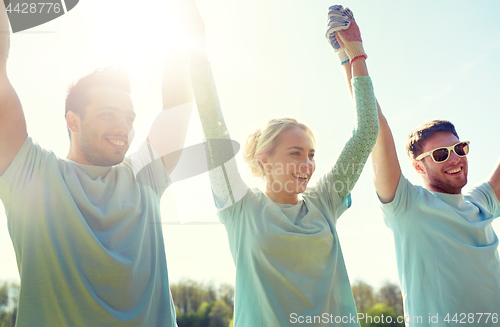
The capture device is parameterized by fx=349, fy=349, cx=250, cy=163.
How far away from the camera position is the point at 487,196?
356 cm

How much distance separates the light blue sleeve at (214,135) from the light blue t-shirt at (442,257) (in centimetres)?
152

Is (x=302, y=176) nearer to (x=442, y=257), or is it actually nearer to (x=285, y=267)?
(x=285, y=267)

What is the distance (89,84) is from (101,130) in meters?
0.41

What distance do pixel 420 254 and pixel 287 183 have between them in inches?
50.3

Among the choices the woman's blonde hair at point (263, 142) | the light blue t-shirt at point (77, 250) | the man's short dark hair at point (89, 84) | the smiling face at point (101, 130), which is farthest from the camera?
the woman's blonde hair at point (263, 142)

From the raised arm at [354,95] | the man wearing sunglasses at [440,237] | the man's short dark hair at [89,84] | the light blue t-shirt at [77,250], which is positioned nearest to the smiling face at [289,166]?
the raised arm at [354,95]

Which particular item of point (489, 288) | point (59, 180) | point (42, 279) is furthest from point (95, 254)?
point (489, 288)

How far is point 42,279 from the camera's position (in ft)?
5.92

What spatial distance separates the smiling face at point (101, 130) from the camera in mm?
2277

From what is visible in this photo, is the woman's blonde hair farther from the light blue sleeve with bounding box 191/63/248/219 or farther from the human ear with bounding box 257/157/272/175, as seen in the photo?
the light blue sleeve with bounding box 191/63/248/219

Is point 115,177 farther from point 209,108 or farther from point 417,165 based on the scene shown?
point 417,165

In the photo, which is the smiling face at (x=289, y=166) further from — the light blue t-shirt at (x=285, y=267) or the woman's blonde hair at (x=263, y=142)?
the light blue t-shirt at (x=285, y=267)

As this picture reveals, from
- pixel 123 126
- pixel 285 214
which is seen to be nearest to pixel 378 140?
pixel 285 214

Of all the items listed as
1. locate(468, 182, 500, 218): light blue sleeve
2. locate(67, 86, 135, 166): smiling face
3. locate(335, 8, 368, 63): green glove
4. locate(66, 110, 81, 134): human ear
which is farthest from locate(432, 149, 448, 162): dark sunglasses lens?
locate(66, 110, 81, 134): human ear
